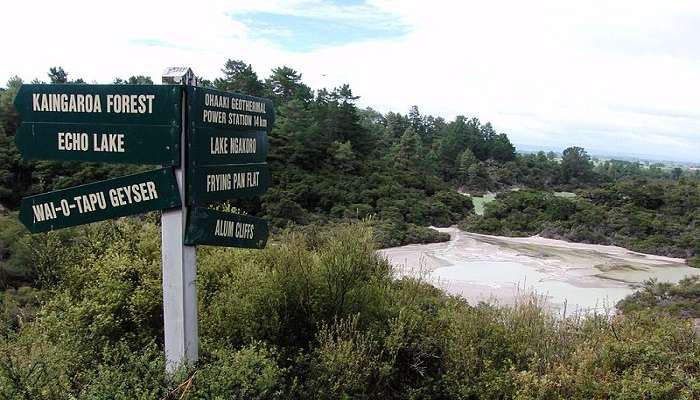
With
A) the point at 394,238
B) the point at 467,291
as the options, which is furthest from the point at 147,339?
the point at 394,238

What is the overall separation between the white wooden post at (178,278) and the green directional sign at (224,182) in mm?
66

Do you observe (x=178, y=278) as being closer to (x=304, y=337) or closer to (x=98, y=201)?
(x=98, y=201)

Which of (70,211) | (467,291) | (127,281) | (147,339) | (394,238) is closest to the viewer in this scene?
(70,211)

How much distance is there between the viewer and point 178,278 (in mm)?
2936

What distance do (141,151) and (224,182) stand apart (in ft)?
1.64

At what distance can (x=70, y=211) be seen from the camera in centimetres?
284

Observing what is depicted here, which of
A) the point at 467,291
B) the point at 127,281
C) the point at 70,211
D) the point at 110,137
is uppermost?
the point at 110,137

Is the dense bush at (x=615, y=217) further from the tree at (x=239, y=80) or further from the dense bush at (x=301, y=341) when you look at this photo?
the dense bush at (x=301, y=341)

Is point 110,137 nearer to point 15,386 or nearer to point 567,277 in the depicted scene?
point 15,386

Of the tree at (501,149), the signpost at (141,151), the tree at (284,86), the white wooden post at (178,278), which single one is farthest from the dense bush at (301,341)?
the tree at (501,149)

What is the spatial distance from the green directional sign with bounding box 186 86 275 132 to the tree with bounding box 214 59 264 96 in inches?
1344

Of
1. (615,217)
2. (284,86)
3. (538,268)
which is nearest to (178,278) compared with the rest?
(538,268)

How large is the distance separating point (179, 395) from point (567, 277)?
66.7 ft

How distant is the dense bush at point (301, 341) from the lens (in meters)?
3.17
